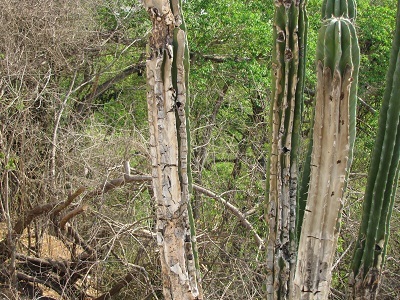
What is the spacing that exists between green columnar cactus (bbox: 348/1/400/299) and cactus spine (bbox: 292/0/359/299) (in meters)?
0.79

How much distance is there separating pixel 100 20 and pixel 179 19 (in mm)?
7232

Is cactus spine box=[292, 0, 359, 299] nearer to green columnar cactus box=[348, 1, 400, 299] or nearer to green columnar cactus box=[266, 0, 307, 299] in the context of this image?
green columnar cactus box=[266, 0, 307, 299]

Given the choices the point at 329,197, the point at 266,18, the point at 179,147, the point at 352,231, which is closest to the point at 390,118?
the point at 329,197

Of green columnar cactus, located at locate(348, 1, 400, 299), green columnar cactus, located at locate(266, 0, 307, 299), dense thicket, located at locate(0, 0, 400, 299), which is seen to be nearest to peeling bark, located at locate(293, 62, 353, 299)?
green columnar cactus, located at locate(266, 0, 307, 299)

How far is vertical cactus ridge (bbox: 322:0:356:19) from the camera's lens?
304cm

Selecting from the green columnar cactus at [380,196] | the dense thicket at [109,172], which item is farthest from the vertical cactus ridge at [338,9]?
the dense thicket at [109,172]

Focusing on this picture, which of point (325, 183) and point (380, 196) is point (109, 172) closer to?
point (380, 196)

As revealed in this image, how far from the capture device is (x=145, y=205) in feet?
21.0

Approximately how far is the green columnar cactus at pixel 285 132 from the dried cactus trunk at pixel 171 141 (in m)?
0.45

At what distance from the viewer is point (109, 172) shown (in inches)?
227

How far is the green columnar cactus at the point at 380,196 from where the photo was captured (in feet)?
10.6

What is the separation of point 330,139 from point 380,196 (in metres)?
1.01

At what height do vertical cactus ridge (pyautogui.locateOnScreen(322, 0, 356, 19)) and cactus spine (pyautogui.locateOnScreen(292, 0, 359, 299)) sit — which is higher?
vertical cactus ridge (pyautogui.locateOnScreen(322, 0, 356, 19))

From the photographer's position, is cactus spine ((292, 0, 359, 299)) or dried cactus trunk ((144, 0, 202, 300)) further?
dried cactus trunk ((144, 0, 202, 300))
